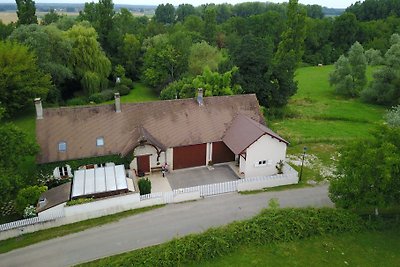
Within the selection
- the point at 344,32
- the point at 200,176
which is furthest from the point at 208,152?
the point at 344,32

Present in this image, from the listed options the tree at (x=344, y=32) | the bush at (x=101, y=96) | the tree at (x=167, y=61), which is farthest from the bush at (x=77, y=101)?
the tree at (x=344, y=32)

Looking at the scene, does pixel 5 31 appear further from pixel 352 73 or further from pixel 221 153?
pixel 352 73

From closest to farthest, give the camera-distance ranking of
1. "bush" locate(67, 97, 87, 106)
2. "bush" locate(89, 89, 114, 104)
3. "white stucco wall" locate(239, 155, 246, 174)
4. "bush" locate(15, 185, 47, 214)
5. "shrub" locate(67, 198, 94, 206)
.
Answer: "bush" locate(15, 185, 47, 214)
"shrub" locate(67, 198, 94, 206)
"white stucco wall" locate(239, 155, 246, 174)
"bush" locate(67, 97, 87, 106)
"bush" locate(89, 89, 114, 104)

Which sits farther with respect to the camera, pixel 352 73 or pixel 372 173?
pixel 352 73

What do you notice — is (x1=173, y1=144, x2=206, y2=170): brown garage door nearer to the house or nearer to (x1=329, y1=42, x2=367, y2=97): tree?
the house

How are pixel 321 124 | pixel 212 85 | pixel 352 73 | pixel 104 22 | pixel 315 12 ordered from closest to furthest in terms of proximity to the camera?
pixel 212 85 → pixel 321 124 → pixel 352 73 → pixel 104 22 → pixel 315 12

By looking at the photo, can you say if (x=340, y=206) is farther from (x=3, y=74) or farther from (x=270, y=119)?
(x=3, y=74)

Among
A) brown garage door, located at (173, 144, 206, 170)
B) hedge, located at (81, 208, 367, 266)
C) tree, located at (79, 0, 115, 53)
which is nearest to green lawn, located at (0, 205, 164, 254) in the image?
hedge, located at (81, 208, 367, 266)

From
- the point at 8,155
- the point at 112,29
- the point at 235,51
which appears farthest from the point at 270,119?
the point at 112,29
